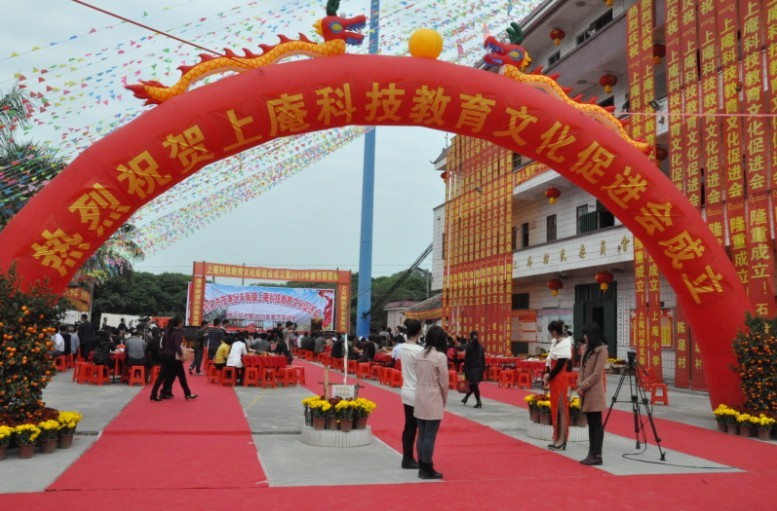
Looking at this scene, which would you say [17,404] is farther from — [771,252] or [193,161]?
[771,252]

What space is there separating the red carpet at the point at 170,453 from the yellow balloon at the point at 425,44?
5.35 m

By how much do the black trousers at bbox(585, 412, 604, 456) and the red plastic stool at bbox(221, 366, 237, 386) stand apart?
29.3 feet

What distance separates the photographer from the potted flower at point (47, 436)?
6500mm

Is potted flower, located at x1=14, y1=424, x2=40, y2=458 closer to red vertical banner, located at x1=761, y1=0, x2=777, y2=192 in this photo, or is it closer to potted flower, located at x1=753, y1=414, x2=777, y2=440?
potted flower, located at x1=753, y1=414, x2=777, y2=440

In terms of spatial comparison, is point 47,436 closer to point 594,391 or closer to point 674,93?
point 594,391

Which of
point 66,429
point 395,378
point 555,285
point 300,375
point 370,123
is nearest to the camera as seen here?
point 66,429

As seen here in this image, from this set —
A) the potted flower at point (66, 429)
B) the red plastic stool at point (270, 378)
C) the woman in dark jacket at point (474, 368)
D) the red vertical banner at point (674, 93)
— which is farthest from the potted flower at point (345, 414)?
the red vertical banner at point (674, 93)

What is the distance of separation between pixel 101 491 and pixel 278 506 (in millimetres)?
1455

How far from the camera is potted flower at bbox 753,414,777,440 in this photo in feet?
27.6

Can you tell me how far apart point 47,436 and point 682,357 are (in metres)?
12.6

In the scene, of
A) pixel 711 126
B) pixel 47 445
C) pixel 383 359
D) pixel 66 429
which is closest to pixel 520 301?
pixel 383 359

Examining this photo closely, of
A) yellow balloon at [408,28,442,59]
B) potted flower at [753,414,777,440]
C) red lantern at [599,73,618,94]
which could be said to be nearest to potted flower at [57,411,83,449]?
yellow balloon at [408,28,442,59]

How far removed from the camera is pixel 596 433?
258 inches

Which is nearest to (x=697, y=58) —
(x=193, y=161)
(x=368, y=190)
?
(x=193, y=161)
